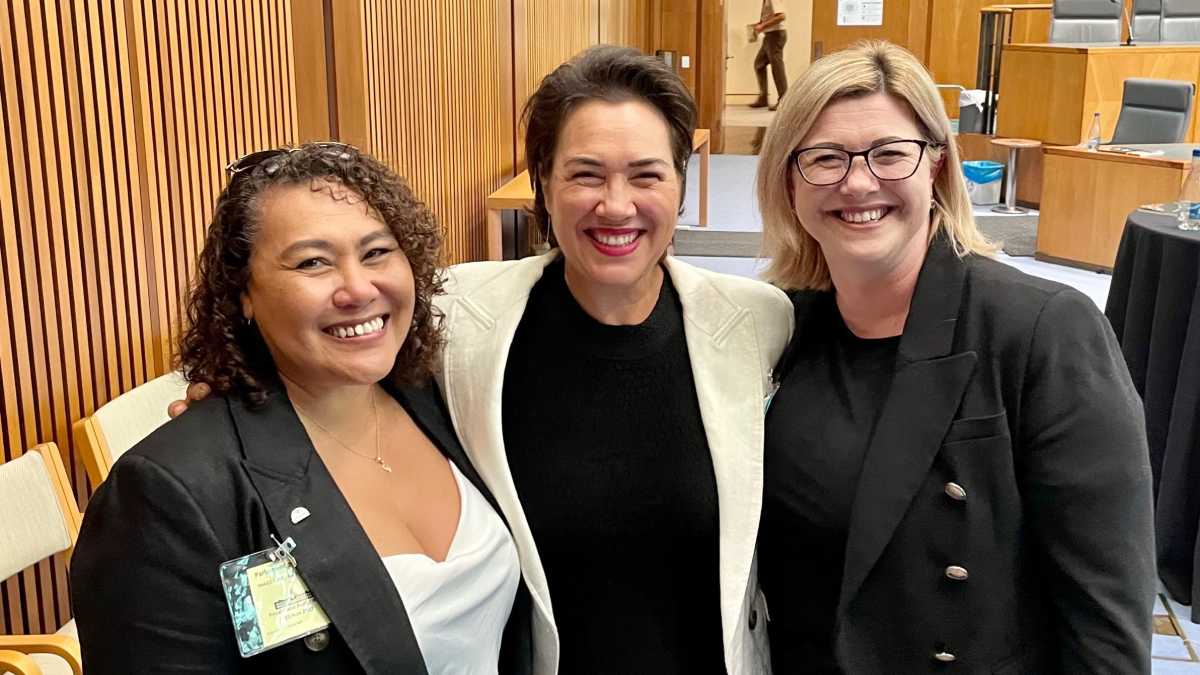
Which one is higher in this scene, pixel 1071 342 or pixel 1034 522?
pixel 1071 342

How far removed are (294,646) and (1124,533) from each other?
1.22m

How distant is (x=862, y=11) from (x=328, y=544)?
1523 centimetres

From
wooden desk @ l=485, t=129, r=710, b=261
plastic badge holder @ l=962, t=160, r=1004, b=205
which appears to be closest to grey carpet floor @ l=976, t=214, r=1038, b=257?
plastic badge holder @ l=962, t=160, r=1004, b=205

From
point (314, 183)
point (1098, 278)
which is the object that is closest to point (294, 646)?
point (314, 183)

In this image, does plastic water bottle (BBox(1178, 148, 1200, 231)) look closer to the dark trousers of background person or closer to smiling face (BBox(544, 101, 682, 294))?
smiling face (BBox(544, 101, 682, 294))

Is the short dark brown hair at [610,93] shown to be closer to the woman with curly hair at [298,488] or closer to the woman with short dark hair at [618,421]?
the woman with short dark hair at [618,421]

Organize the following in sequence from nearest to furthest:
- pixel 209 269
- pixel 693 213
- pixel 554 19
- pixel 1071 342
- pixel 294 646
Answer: pixel 294 646 < pixel 209 269 < pixel 1071 342 < pixel 554 19 < pixel 693 213

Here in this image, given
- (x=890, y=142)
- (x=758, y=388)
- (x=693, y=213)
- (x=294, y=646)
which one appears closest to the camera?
(x=294, y=646)

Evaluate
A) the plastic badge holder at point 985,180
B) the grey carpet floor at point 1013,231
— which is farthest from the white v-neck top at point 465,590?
the plastic badge holder at point 985,180

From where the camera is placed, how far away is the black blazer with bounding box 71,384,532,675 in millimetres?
1313

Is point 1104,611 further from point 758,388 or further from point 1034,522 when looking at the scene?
point 758,388

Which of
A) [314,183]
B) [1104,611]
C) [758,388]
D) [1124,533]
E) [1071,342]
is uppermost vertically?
[314,183]

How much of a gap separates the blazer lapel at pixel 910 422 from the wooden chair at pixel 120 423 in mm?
1932

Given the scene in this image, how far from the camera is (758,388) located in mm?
1970
